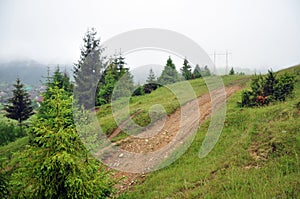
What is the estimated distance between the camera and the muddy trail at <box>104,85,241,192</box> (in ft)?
35.1

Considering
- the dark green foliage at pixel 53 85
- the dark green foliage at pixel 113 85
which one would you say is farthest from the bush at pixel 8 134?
the dark green foliage at pixel 113 85

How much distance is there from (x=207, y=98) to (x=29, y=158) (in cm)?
1489

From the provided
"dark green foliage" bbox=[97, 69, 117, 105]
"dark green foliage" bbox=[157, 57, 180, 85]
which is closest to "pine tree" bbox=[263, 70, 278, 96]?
"dark green foliage" bbox=[97, 69, 117, 105]

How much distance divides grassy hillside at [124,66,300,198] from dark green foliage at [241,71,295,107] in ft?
7.02

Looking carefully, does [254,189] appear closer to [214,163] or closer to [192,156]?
[214,163]

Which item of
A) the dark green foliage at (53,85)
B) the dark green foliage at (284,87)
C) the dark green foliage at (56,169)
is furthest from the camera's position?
the dark green foliage at (53,85)

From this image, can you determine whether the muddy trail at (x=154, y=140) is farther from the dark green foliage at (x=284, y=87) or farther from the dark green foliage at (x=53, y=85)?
the dark green foliage at (x=53, y=85)

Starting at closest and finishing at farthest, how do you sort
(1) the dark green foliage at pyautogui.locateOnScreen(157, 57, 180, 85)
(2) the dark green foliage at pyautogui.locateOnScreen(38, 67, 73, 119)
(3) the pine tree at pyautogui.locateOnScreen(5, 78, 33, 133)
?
(2) the dark green foliage at pyautogui.locateOnScreen(38, 67, 73, 119), (3) the pine tree at pyautogui.locateOnScreen(5, 78, 33, 133), (1) the dark green foliage at pyautogui.locateOnScreen(157, 57, 180, 85)

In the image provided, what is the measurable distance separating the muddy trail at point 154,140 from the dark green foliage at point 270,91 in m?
2.53

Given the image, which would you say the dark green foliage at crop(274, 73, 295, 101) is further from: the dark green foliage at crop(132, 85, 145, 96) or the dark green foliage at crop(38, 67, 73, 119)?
the dark green foliage at crop(132, 85, 145, 96)

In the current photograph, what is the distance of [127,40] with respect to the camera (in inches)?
427

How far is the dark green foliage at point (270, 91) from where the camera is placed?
1391cm

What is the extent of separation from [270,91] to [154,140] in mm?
7659

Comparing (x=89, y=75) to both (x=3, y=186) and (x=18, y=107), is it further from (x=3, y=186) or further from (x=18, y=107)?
(x=3, y=186)
